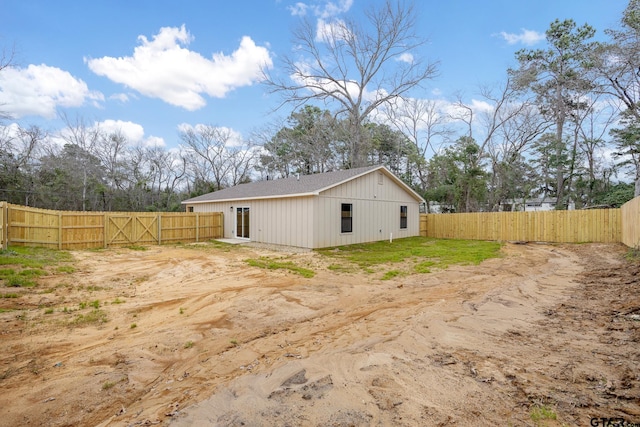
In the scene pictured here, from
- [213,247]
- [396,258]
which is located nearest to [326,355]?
[396,258]

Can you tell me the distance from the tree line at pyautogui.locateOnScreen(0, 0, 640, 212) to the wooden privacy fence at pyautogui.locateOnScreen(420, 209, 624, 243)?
261 inches

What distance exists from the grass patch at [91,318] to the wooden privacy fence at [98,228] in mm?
8486

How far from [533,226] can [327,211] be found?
1086 centimetres

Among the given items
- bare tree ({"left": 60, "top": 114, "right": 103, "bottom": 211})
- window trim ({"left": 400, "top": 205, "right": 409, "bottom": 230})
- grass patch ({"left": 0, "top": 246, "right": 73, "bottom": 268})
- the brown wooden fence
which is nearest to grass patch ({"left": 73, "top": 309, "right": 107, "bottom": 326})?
grass patch ({"left": 0, "top": 246, "right": 73, "bottom": 268})

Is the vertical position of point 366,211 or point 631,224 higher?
point 366,211

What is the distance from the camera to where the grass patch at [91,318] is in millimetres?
4402

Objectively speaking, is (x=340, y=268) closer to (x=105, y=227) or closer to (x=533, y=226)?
(x=105, y=227)

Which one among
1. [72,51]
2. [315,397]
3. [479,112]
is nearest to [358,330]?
[315,397]

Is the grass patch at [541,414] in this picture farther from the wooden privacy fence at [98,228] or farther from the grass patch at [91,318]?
the wooden privacy fence at [98,228]

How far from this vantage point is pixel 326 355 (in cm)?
316

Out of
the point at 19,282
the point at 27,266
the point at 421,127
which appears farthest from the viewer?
the point at 421,127

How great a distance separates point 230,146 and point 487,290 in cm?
2946

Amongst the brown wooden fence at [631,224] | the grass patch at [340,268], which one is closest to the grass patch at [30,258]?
the grass patch at [340,268]

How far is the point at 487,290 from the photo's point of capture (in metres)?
5.94
